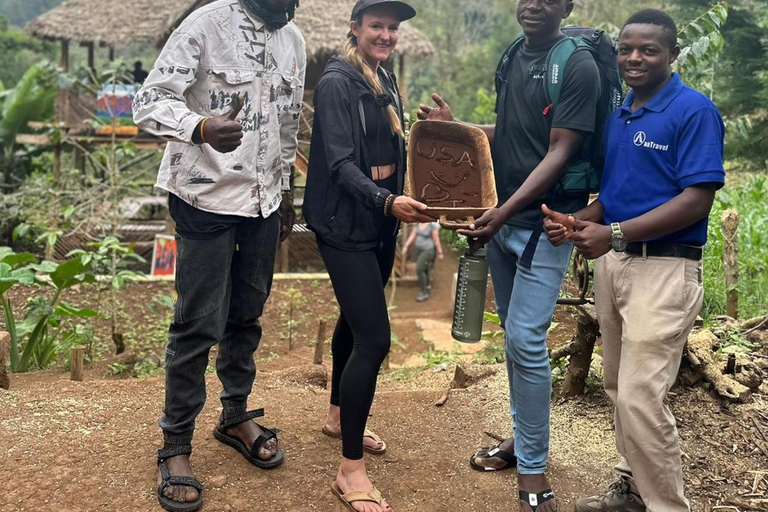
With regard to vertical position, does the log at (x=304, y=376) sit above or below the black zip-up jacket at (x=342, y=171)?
below

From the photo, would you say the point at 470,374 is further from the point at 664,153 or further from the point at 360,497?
the point at 664,153

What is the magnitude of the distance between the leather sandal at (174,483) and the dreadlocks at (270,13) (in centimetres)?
178

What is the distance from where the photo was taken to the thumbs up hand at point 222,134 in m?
2.74

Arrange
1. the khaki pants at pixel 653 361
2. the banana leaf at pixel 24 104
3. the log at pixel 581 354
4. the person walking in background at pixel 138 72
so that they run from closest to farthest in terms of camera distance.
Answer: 1. the khaki pants at pixel 653 361
2. the log at pixel 581 354
3. the banana leaf at pixel 24 104
4. the person walking in background at pixel 138 72

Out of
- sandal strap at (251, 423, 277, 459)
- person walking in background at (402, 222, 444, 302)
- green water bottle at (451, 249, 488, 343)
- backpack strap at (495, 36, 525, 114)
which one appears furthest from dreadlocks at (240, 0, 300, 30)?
person walking in background at (402, 222, 444, 302)

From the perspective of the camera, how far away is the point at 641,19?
2.72 meters

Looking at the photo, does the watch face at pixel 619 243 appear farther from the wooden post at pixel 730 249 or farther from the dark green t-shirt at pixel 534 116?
the wooden post at pixel 730 249

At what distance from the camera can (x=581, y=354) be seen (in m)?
4.05

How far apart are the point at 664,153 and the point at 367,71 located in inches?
47.0

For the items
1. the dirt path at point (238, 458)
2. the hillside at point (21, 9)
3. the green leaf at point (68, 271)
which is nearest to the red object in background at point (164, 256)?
the green leaf at point (68, 271)

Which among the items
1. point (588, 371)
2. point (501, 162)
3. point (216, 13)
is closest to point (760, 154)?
point (588, 371)

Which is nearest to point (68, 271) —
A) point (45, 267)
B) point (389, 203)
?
point (45, 267)

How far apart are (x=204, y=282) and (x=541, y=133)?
4.83ft

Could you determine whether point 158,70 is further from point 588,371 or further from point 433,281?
point 433,281
